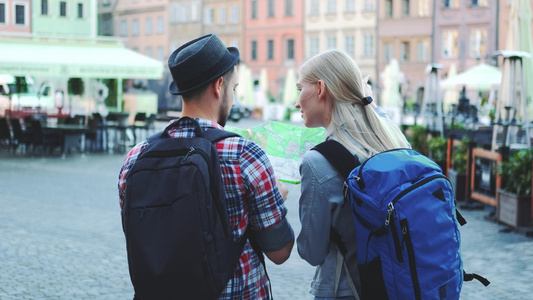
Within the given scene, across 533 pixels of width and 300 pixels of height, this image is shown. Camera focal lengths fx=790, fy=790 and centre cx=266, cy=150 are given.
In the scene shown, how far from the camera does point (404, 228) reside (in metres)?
2.23

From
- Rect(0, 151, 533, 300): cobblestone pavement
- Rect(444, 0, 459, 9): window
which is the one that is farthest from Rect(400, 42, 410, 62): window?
Rect(0, 151, 533, 300): cobblestone pavement

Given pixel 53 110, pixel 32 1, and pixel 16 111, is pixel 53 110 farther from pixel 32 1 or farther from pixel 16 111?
pixel 32 1

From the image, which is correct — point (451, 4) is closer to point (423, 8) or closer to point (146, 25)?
point (423, 8)

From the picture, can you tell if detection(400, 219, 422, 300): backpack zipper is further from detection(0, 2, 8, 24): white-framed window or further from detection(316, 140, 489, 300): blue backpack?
detection(0, 2, 8, 24): white-framed window

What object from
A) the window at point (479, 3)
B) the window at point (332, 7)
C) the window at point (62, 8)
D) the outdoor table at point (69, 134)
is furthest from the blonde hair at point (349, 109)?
the window at point (332, 7)

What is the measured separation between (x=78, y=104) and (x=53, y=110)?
57.2 inches

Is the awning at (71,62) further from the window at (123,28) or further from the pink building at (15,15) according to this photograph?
the window at (123,28)

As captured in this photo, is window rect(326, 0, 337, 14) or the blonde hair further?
window rect(326, 0, 337, 14)

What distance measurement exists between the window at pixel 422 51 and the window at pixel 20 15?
2632 cm

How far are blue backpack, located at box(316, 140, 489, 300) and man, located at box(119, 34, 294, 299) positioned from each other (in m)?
0.25

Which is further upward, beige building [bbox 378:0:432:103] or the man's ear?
beige building [bbox 378:0:432:103]

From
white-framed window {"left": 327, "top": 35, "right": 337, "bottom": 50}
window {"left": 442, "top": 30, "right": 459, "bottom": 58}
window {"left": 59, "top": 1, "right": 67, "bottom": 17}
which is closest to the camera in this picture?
window {"left": 59, "top": 1, "right": 67, "bottom": 17}

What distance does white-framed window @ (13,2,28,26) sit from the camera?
52.0 m

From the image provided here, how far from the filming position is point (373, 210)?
2285mm
